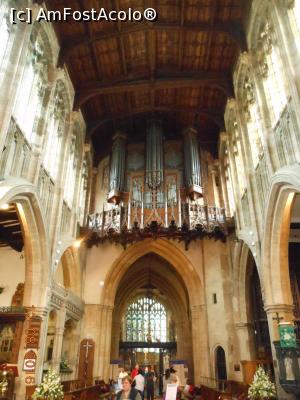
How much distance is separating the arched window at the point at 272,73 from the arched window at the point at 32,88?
7988mm

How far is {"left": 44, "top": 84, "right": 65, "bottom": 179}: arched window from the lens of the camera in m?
13.4

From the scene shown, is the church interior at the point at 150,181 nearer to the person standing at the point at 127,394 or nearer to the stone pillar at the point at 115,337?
the stone pillar at the point at 115,337

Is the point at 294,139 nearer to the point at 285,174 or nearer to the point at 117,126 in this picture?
the point at 285,174

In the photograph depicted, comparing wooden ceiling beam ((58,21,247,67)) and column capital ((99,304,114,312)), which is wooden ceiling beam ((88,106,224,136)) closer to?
wooden ceiling beam ((58,21,247,67))

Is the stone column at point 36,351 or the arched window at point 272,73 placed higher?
the arched window at point 272,73

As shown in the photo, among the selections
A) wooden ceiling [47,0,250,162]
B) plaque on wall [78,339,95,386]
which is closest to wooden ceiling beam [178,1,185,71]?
wooden ceiling [47,0,250,162]

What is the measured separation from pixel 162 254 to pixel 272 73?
10.7 meters

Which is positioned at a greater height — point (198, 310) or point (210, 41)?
point (210, 41)

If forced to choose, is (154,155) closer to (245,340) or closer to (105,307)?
(105,307)

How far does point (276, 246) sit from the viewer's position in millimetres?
11266

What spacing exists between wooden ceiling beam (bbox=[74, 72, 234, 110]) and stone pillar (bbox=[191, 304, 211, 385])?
10.9 metres

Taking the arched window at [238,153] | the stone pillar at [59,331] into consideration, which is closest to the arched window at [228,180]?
the arched window at [238,153]

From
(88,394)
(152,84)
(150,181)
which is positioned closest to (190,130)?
(152,84)

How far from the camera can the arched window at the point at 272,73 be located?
1078 centimetres
